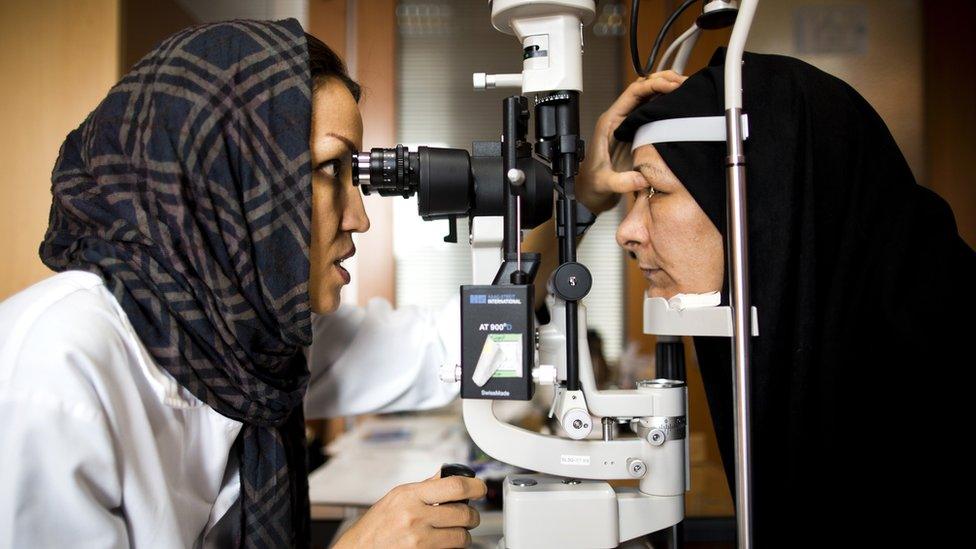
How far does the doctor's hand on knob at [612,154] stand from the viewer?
0.96m

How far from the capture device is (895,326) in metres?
0.80

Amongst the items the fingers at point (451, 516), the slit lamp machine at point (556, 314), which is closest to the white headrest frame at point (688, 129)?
the slit lamp machine at point (556, 314)

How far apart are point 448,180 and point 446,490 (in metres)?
0.42

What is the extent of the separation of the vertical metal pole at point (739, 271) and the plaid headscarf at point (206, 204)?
21.3 inches

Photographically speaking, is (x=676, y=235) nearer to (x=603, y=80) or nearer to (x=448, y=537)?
(x=448, y=537)

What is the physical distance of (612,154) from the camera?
1075 millimetres

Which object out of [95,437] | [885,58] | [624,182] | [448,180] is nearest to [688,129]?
[624,182]

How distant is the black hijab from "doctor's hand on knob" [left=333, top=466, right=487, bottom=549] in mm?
425

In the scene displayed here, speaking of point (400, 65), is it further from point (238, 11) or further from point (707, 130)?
point (707, 130)

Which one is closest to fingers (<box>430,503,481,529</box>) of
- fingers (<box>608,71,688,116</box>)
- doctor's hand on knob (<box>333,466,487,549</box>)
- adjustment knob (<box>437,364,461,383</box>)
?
doctor's hand on knob (<box>333,466,487,549</box>)

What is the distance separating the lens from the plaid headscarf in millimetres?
763

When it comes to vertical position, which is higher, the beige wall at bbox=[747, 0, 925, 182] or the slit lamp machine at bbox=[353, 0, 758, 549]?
the beige wall at bbox=[747, 0, 925, 182]

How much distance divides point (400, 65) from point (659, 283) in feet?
5.57

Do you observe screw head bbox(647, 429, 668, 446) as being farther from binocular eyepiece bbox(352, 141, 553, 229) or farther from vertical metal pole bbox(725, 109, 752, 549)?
binocular eyepiece bbox(352, 141, 553, 229)
